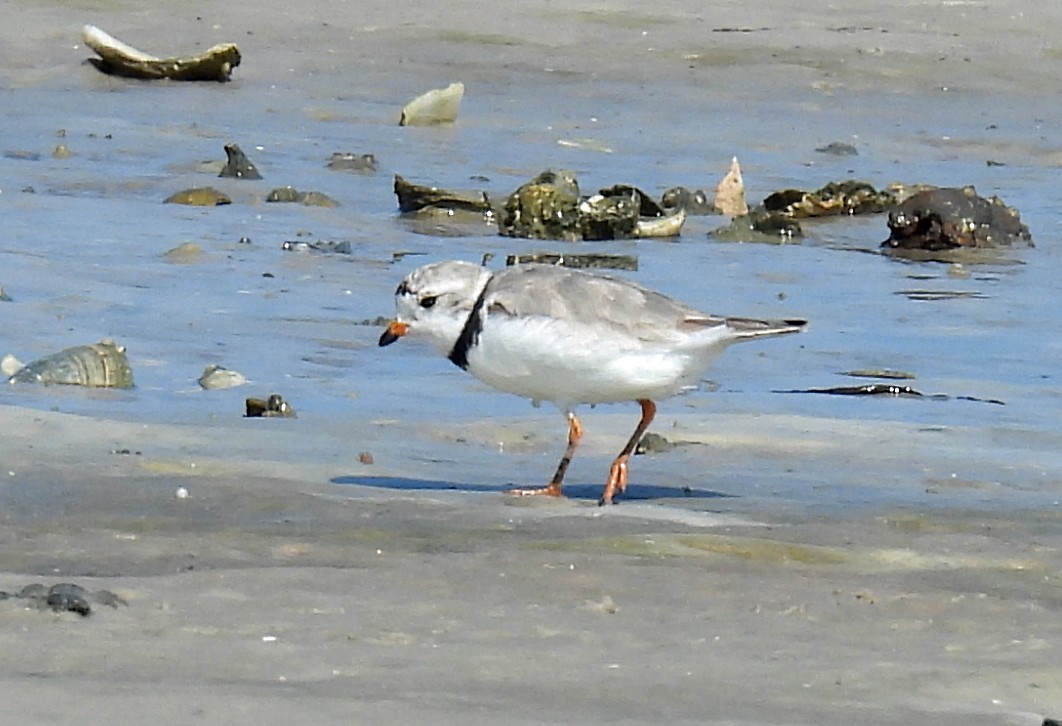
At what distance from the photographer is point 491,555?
175 inches

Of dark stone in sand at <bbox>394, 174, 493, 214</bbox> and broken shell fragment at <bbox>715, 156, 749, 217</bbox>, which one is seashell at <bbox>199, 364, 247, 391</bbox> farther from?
broken shell fragment at <bbox>715, 156, 749, 217</bbox>

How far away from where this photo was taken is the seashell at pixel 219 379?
6.70 m

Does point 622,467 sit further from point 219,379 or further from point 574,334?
point 219,379

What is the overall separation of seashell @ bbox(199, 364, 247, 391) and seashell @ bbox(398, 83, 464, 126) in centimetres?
666

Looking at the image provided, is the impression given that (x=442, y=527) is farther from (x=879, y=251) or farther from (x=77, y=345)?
(x=879, y=251)

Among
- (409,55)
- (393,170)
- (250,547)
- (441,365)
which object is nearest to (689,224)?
(393,170)

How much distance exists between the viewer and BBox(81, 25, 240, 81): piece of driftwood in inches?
556

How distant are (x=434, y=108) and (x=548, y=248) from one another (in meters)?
3.70

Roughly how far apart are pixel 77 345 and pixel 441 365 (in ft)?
3.94

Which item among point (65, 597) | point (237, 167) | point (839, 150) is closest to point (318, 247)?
point (237, 167)

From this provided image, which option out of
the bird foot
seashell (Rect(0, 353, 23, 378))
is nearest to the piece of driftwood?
seashell (Rect(0, 353, 23, 378))

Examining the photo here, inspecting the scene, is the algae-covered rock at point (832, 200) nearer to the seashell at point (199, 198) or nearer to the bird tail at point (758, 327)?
the seashell at point (199, 198)

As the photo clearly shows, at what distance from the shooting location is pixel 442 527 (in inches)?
188

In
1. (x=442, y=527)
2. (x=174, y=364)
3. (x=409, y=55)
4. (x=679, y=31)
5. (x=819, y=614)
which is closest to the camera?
(x=819, y=614)
